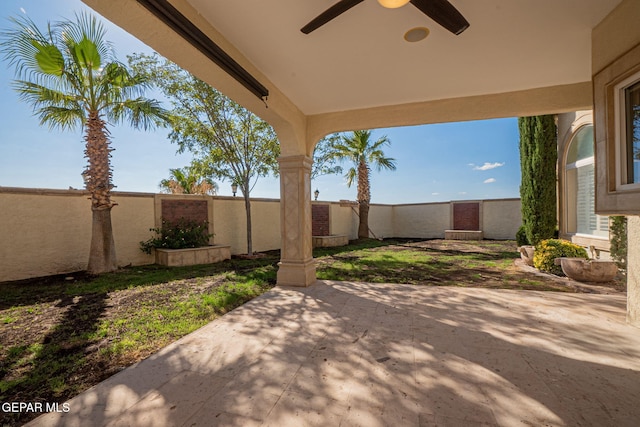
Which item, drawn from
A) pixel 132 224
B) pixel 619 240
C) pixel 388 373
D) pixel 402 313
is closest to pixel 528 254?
pixel 619 240

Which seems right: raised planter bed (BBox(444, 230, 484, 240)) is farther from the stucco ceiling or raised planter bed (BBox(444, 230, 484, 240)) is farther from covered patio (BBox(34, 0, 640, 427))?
the stucco ceiling

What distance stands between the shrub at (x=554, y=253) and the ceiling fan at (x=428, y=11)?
5.29m

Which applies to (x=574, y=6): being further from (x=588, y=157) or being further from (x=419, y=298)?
(x=588, y=157)

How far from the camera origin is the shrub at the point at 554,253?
502 cm

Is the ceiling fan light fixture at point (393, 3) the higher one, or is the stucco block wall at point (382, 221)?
the ceiling fan light fixture at point (393, 3)

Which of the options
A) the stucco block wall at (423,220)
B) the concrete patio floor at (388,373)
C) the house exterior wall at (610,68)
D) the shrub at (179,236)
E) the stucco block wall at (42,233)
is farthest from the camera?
the stucco block wall at (423,220)

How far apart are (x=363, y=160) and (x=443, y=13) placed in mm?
10158

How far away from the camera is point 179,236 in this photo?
22.9 ft

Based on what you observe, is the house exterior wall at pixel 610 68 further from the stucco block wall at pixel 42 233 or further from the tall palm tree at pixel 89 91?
the stucco block wall at pixel 42 233

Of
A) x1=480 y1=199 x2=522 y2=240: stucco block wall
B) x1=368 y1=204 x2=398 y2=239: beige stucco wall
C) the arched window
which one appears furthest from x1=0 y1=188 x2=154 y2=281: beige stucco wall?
x1=480 y1=199 x2=522 y2=240: stucco block wall

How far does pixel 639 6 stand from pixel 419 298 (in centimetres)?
343

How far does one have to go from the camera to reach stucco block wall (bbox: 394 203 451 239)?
13195mm

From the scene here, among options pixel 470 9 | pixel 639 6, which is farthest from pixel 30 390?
pixel 639 6

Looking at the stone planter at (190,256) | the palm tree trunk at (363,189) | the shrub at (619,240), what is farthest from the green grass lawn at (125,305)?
the palm tree trunk at (363,189)
